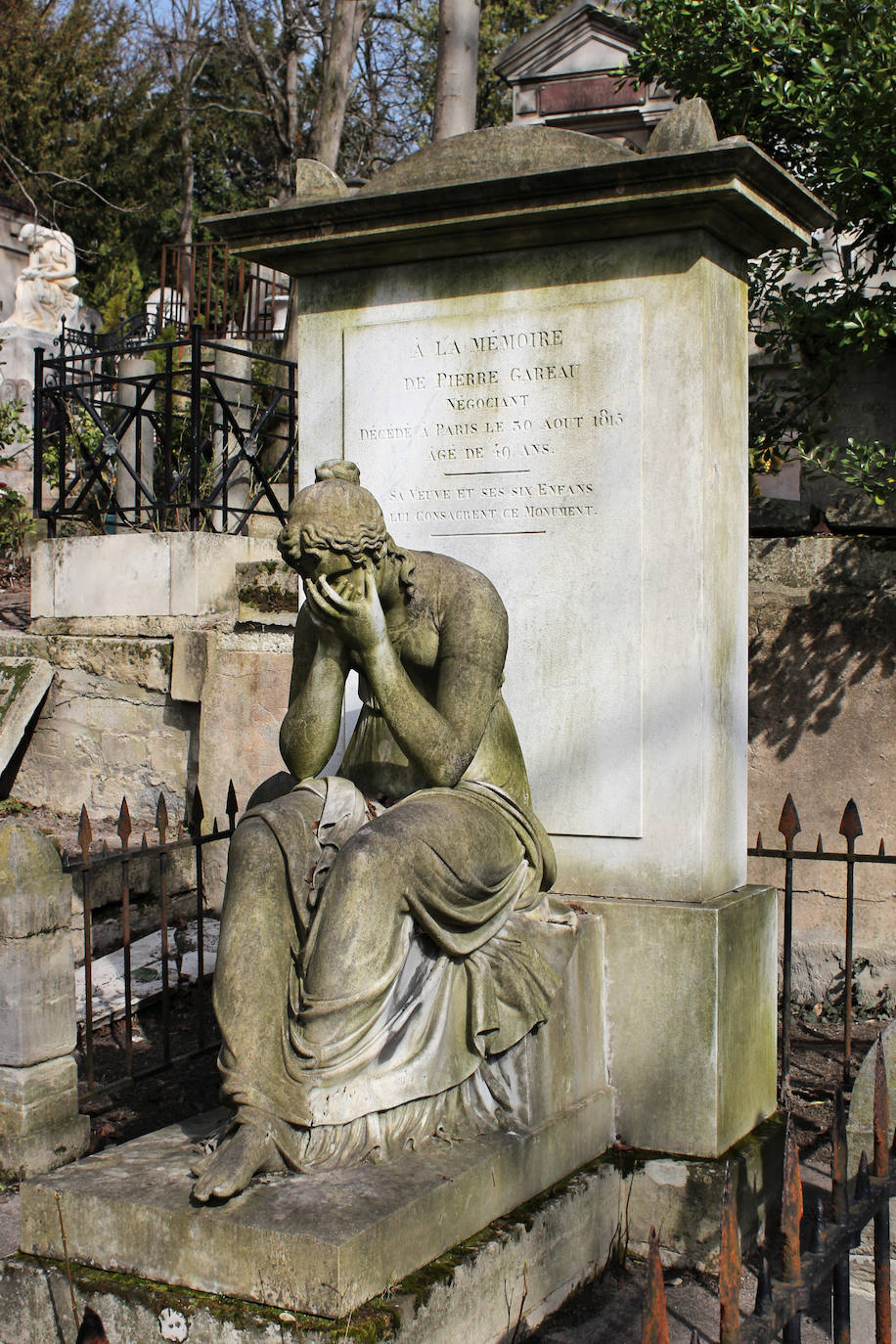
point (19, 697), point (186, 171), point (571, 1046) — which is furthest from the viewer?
point (186, 171)

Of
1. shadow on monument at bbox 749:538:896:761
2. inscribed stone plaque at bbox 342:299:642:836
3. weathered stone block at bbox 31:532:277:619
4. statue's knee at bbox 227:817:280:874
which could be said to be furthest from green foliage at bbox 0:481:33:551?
statue's knee at bbox 227:817:280:874

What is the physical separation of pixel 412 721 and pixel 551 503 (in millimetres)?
1021

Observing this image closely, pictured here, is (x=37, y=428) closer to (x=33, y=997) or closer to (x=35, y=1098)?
(x=33, y=997)

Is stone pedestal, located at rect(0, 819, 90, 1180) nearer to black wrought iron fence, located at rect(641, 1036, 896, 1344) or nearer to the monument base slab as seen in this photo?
the monument base slab

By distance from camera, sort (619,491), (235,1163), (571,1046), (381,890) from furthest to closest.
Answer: (619,491)
(571,1046)
(381,890)
(235,1163)

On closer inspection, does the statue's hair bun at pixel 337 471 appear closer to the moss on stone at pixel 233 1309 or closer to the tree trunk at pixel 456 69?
the moss on stone at pixel 233 1309

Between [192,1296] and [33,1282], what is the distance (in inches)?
16.7

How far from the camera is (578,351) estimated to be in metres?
4.03

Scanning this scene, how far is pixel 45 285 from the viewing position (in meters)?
18.6

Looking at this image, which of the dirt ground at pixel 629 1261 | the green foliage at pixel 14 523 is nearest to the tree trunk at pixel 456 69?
the green foliage at pixel 14 523

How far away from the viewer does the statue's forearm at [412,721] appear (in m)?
3.37

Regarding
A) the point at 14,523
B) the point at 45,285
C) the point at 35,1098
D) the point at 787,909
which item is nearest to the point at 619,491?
the point at 787,909

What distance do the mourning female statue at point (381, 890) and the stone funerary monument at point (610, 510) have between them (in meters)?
0.29

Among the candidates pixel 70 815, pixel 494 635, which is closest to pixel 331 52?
pixel 70 815
